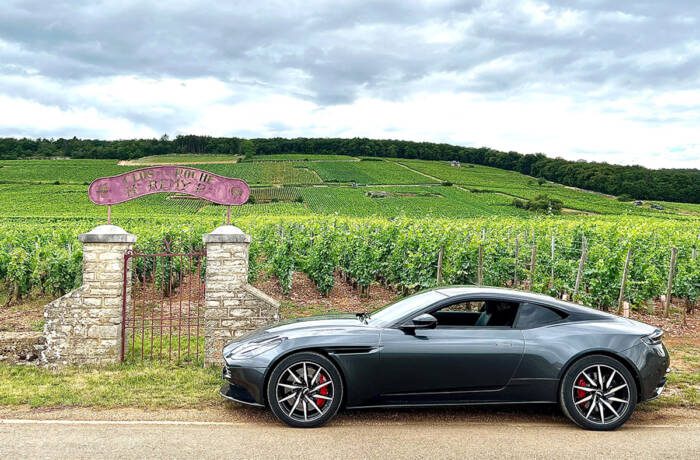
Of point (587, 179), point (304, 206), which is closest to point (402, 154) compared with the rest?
point (587, 179)

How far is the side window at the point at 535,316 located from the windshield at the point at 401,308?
81cm

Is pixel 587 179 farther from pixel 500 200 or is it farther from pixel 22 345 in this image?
pixel 22 345

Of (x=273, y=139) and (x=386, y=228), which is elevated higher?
(x=273, y=139)

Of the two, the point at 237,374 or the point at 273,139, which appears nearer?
the point at 237,374

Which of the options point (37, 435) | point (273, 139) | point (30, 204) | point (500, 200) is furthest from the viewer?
point (273, 139)

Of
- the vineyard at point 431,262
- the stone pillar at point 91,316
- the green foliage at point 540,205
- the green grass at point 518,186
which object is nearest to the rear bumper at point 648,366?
the stone pillar at point 91,316

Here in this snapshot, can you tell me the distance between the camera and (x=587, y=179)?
3396 inches

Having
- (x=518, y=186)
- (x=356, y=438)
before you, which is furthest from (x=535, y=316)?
(x=518, y=186)

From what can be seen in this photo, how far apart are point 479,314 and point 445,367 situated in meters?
0.88

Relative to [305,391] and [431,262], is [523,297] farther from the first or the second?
[431,262]

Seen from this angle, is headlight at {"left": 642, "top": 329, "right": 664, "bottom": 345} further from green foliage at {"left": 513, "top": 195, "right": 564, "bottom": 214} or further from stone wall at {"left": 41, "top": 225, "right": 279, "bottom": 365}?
green foliage at {"left": 513, "top": 195, "right": 564, "bottom": 214}

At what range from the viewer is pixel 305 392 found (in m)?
5.61

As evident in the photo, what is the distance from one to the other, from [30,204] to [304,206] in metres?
25.7

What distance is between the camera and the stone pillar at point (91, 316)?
8.07 metres
